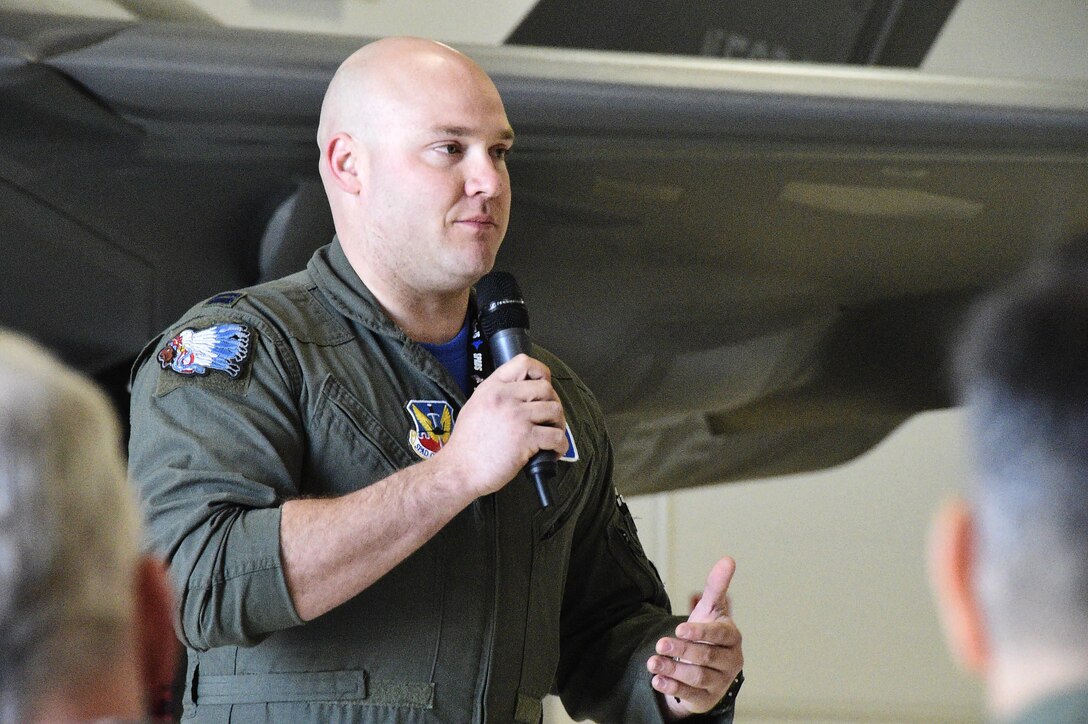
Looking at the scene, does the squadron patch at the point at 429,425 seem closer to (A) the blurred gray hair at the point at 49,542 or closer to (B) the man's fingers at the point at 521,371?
(B) the man's fingers at the point at 521,371

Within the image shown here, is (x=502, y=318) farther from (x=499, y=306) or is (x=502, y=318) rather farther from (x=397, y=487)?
(x=397, y=487)

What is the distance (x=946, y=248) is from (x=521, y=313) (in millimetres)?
1661

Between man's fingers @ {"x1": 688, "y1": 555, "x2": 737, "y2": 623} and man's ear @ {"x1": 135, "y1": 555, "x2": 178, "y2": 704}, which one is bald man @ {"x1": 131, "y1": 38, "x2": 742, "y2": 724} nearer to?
man's fingers @ {"x1": 688, "y1": 555, "x2": 737, "y2": 623}

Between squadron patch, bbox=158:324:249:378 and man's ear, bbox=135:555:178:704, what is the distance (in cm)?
68

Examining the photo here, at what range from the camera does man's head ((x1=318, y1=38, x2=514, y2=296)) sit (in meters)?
1.31

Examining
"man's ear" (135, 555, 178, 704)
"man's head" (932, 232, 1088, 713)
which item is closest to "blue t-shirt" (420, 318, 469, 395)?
"man's ear" (135, 555, 178, 704)

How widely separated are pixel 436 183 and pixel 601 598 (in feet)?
1.56

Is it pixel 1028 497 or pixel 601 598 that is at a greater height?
pixel 1028 497

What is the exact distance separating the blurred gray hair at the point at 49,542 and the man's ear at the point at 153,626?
35 mm

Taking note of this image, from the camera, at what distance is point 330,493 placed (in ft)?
4.00

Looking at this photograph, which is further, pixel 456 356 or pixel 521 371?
pixel 456 356

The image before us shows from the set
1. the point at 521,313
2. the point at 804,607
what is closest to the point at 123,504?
the point at 521,313

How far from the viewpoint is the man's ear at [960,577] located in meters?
0.44

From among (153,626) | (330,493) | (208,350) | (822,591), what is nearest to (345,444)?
(330,493)
